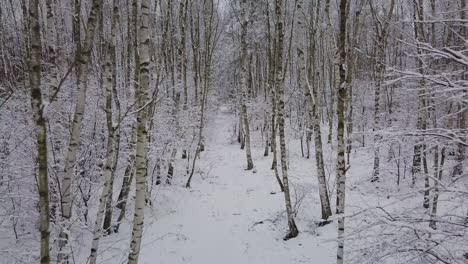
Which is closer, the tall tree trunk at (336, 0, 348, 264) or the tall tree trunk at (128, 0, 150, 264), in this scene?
the tall tree trunk at (128, 0, 150, 264)

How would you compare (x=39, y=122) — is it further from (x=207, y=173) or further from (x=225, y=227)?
(x=207, y=173)

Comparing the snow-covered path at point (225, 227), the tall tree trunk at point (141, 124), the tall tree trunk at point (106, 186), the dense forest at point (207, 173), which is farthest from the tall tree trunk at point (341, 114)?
the tall tree trunk at point (106, 186)

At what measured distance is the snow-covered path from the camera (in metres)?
7.96

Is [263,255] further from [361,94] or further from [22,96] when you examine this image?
[361,94]

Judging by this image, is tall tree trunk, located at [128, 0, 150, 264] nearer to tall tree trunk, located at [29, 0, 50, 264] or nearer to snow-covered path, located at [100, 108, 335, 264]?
tall tree trunk, located at [29, 0, 50, 264]

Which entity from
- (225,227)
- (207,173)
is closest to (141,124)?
(225,227)

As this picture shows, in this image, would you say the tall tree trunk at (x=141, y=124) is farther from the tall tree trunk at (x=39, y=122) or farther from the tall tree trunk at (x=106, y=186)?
the tall tree trunk at (x=39, y=122)

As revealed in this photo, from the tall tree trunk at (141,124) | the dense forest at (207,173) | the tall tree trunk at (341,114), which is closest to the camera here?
the dense forest at (207,173)

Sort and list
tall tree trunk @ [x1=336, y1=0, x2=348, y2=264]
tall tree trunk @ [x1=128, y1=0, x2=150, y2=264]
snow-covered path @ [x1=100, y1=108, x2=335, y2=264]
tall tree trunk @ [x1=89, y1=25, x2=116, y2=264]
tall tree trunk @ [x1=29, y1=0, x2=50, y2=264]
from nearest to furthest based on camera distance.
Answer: tall tree trunk @ [x1=29, y1=0, x2=50, y2=264] < tall tree trunk @ [x1=128, y1=0, x2=150, y2=264] < tall tree trunk @ [x1=89, y1=25, x2=116, y2=264] < tall tree trunk @ [x1=336, y1=0, x2=348, y2=264] < snow-covered path @ [x1=100, y1=108, x2=335, y2=264]

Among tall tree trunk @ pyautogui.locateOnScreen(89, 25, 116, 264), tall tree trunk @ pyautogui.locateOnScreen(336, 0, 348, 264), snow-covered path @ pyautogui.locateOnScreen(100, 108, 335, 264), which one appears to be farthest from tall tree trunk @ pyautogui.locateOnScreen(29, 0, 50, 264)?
snow-covered path @ pyautogui.locateOnScreen(100, 108, 335, 264)

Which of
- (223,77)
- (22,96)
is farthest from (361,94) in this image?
(22,96)

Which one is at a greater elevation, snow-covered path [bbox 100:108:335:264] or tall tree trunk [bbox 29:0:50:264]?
tall tree trunk [bbox 29:0:50:264]

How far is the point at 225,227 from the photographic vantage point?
9477mm

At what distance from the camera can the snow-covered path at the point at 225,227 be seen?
313 inches
